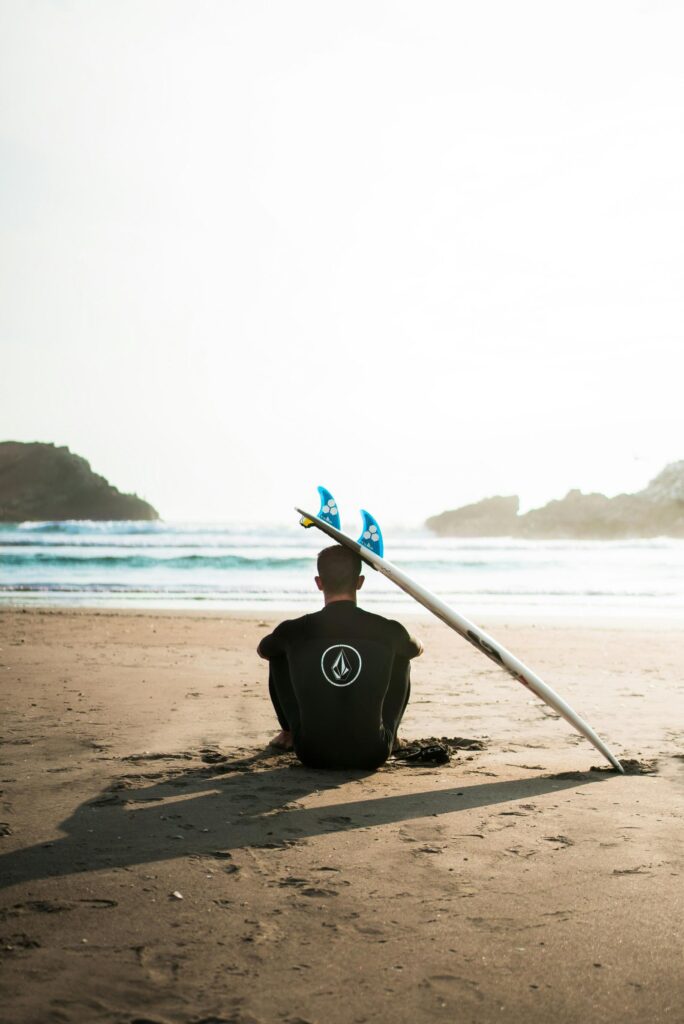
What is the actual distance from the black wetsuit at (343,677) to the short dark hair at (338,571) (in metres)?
0.08

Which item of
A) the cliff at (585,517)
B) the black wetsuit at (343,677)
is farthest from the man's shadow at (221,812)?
the cliff at (585,517)

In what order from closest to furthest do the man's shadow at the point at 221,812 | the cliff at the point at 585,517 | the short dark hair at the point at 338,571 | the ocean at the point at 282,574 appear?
the man's shadow at the point at 221,812 → the short dark hair at the point at 338,571 → the ocean at the point at 282,574 → the cliff at the point at 585,517

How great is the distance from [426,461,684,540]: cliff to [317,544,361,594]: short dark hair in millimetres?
56721

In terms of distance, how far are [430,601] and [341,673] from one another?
2.32 feet

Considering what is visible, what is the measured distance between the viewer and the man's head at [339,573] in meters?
4.47

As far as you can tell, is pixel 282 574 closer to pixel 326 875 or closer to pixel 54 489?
pixel 326 875

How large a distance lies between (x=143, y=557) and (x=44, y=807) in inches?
1105

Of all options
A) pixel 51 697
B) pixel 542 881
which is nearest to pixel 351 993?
pixel 542 881

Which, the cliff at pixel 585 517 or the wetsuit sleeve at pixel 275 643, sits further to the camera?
the cliff at pixel 585 517

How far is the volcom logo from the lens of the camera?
4.32 metres

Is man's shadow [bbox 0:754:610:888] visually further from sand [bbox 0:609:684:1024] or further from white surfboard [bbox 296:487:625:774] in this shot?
white surfboard [bbox 296:487:625:774]

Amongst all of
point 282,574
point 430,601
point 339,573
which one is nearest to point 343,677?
point 339,573

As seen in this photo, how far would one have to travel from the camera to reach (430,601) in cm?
477

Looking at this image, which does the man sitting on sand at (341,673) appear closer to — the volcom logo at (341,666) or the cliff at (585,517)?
the volcom logo at (341,666)
